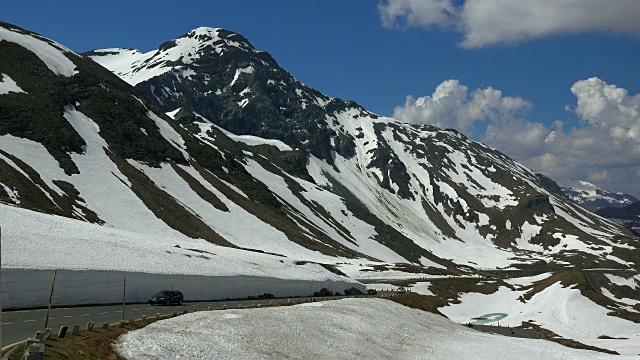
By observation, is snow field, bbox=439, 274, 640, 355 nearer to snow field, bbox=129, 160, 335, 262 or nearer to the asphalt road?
snow field, bbox=129, 160, 335, 262

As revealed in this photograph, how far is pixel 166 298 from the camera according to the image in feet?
180

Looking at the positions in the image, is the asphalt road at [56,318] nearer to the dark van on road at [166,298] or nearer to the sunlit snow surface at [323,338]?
the dark van on road at [166,298]

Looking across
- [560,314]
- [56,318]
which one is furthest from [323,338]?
[560,314]

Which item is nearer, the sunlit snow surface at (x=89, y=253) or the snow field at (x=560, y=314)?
the sunlit snow surface at (x=89, y=253)

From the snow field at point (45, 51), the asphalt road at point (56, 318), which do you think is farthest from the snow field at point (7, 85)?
the asphalt road at point (56, 318)

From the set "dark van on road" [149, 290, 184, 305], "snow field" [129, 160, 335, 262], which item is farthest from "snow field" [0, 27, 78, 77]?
"dark van on road" [149, 290, 184, 305]

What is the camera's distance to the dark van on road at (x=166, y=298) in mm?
54406

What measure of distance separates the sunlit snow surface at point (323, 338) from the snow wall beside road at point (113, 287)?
566 inches

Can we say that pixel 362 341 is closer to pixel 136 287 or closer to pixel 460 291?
pixel 136 287

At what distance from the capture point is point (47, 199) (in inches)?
4377

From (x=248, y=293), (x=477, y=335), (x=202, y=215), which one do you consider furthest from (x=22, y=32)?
(x=477, y=335)

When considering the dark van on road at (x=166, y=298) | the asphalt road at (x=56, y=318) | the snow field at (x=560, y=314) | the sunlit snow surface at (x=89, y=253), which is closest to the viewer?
the asphalt road at (x=56, y=318)

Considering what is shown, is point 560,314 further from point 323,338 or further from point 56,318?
point 56,318

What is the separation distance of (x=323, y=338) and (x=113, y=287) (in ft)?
75.8
